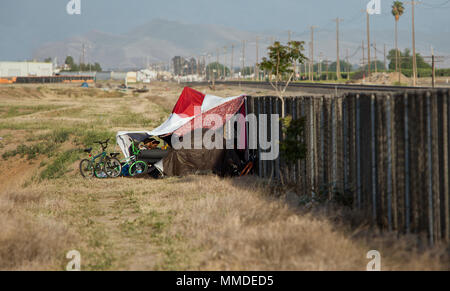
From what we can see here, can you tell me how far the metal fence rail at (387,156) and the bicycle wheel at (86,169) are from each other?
26.5 ft

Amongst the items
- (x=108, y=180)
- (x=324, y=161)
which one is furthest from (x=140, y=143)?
(x=324, y=161)

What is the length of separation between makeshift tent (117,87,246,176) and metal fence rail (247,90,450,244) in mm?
4375

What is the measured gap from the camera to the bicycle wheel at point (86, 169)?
17.1 meters

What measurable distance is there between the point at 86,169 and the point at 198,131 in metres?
4.04

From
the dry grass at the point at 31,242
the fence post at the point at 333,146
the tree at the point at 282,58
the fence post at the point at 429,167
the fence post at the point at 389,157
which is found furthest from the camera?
Answer: the tree at the point at 282,58

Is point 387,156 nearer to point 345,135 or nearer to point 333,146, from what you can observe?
point 345,135

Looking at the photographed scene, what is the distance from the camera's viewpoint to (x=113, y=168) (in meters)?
16.9

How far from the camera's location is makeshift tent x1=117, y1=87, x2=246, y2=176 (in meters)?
15.5

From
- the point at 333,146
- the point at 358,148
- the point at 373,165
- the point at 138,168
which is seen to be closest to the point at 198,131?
the point at 138,168

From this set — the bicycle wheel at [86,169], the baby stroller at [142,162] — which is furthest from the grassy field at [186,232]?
the bicycle wheel at [86,169]

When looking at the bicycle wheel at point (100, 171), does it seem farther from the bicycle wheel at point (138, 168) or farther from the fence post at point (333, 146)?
the fence post at point (333, 146)

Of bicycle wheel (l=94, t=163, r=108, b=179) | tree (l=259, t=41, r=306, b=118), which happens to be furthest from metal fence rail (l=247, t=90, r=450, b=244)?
bicycle wheel (l=94, t=163, r=108, b=179)

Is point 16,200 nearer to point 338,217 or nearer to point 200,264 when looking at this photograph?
point 200,264

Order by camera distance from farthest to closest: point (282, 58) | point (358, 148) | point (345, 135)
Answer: point (282, 58) → point (345, 135) → point (358, 148)
